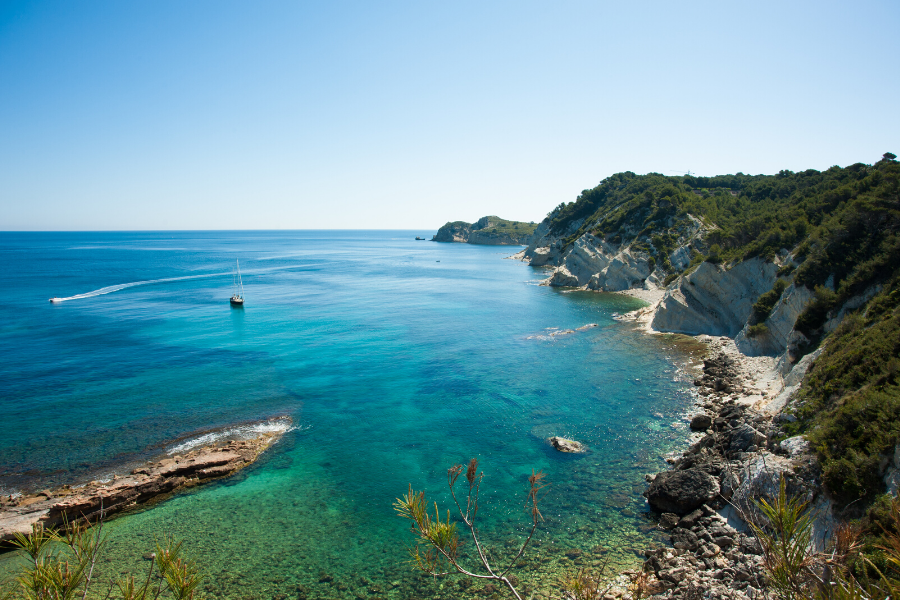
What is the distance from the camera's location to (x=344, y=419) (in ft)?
88.6

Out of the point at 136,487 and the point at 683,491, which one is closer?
the point at 683,491

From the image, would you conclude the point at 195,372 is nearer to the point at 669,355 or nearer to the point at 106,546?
the point at 106,546

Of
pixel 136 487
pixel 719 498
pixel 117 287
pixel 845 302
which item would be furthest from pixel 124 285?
pixel 845 302

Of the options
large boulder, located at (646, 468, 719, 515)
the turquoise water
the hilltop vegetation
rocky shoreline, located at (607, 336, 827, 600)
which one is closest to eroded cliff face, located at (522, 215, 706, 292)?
the hilltop vegetation

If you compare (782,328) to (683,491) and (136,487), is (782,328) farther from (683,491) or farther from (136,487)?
(136,487)

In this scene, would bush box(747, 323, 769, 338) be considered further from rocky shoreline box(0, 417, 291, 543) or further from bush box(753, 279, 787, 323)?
rocky shoreline box(0, 417, 291, 543)

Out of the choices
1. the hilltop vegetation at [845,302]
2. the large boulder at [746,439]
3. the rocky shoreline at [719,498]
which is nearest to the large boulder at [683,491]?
the rocky shoreline at [719,498]

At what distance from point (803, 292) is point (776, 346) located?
4495 mm

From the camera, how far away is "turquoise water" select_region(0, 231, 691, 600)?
16078 millimetres

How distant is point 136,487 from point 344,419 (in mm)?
10629

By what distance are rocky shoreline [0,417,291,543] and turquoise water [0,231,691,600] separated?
39.2 inches

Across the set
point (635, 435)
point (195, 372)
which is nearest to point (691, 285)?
point (635, 435)

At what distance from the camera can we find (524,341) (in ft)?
142

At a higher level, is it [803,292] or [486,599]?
[803,292]
